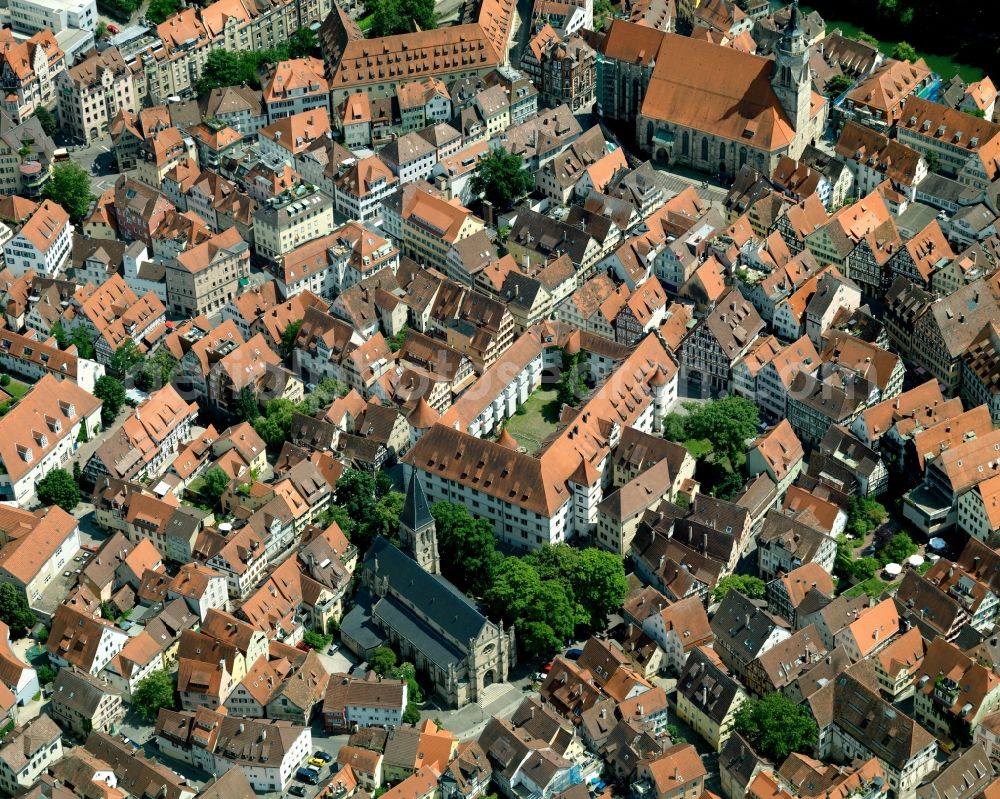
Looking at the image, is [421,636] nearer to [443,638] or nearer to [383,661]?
[443,638]

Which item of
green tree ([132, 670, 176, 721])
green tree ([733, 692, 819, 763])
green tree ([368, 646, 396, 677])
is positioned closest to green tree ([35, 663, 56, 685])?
green tree ([132, 670, 176, 721])

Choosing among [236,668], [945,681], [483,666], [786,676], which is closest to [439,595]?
[483,666]

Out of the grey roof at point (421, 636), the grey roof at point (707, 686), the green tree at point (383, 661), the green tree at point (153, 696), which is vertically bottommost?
the green tree at point (153, 696)

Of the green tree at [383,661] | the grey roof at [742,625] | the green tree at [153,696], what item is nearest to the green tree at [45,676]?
the green tree at [153,696]

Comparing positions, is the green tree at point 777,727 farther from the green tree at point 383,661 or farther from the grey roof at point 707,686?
the green tree at point 383,661

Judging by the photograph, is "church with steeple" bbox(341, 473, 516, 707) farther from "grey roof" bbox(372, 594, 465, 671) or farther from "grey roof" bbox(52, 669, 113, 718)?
"grey roof" bbox(52, 669, 113, 718)

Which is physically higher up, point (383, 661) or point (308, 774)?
point (383, 661)

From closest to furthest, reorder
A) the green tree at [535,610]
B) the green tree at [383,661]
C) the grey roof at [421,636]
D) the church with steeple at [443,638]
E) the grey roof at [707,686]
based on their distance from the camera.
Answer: the grey roof at [707,686] < the church with steeple at [443,638] < the grey roof at [421,636] < the green tree at [383,661] < the green tree at [535,610]

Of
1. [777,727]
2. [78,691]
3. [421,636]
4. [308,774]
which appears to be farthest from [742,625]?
[78,691]
